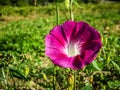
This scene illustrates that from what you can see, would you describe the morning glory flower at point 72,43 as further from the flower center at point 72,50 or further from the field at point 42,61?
the field at point 42,61

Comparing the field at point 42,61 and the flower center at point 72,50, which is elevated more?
the flower center at point 72,50

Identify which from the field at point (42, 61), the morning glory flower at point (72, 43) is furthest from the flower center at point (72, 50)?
the field at point (42, 61)

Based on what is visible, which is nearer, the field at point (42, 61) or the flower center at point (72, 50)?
the flower center at point (72, 50)

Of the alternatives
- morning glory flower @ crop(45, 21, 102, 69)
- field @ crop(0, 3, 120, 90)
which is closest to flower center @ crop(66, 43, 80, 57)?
morning glory flower @ crop(45, 21, 102, 69)

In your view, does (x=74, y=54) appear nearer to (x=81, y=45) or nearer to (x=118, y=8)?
(x=81, y=45)

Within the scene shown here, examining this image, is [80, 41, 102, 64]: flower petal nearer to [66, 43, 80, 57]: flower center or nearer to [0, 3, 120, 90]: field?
[66, 43, 80, 57]: flower center

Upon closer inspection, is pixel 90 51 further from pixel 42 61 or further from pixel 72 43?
pixel 42 61

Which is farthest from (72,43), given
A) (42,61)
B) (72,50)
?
(42,61)
